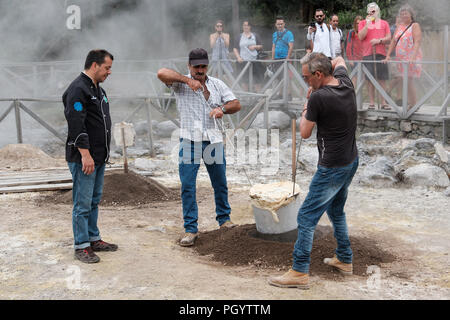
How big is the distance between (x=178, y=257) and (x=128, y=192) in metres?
2.32

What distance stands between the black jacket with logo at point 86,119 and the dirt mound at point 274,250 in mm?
1237

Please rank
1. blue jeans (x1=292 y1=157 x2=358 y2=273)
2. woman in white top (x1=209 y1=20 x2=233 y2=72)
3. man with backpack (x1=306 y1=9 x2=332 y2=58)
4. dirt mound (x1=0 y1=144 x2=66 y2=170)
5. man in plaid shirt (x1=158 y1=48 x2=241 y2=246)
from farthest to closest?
woman in white top (x1=209 y1=20 x2=233 y2=72) → man with backpack (x1=306 y1=9 x2=332 y2=58) → dirt mound (x1=0 y1=144 x2=66 y2=170) → man in plaid shirt (x1=158 y1=48 x2=241 y2=246) → blue jeans (x1=292 y1=157 x2=358 y2=273)

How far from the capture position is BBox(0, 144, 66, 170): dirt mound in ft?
28.8

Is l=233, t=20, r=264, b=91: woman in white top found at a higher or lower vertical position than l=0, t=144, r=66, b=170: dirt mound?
higher

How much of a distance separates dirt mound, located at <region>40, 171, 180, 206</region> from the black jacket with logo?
2.07m

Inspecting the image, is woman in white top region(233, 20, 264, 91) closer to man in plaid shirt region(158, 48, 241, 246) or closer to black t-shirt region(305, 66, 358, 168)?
man in plaid shirt region(158, 48, 241, 246)

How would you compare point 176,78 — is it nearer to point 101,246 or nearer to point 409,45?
point 101,246

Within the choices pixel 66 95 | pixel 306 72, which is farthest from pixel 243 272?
pixel 66 95

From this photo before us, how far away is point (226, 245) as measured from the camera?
4891 millimetres

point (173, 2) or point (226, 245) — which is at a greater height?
point (173, 2)

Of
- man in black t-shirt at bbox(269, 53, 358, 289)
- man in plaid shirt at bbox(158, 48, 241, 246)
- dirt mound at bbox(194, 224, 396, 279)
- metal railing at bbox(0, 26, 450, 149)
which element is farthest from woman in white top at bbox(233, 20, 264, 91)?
man in black t-shirt at bbox(269, 53, 358, 289)

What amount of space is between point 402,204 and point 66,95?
13.0ft

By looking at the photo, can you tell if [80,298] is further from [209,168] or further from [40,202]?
[40,202]
